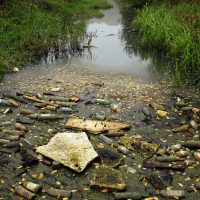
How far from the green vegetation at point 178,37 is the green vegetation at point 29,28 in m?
3.13

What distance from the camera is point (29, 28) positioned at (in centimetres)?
1542

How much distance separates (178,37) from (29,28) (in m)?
6.20

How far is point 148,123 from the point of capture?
857 centimetres

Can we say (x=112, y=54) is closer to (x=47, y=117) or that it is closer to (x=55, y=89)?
(x=55, y=89)

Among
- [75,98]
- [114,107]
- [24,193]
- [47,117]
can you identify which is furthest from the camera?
[75,98]

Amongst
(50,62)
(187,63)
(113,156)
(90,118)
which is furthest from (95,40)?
(113,156)

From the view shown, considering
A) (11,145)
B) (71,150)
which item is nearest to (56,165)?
(71,150)

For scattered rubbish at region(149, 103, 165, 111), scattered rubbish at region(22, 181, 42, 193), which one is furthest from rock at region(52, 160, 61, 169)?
scattered rubbish at region(149, 103, 165, 111)

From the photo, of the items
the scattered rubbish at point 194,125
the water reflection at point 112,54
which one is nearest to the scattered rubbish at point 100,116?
the scattered rubbish at point 194,125

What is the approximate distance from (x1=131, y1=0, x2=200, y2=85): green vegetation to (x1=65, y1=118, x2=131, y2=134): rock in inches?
140

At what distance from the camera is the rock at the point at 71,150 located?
6.67 metres

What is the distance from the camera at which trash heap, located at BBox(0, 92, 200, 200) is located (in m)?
6.19

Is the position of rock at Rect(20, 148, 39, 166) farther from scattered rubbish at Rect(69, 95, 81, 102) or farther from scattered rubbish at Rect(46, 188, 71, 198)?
scattered rubbish at Rect(69, 95, 81, 102)

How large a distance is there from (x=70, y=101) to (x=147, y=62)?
5.00 meters
